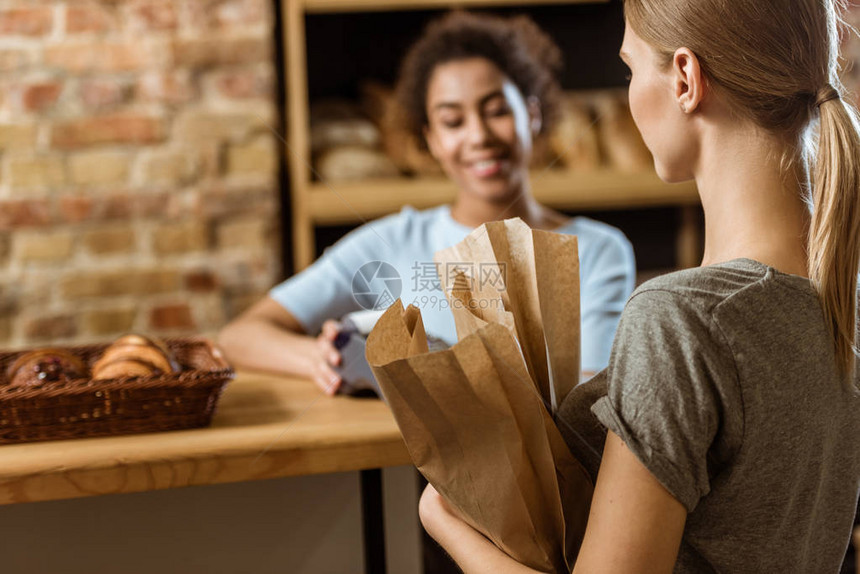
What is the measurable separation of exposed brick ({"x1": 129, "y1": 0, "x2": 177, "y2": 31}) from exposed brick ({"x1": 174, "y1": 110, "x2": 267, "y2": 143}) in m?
0.20

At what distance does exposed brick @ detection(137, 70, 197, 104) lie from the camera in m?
1.92

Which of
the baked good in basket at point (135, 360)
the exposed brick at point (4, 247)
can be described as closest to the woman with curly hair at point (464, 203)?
the baked good in basket at point (135, 360)

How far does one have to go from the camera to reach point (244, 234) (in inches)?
79.3

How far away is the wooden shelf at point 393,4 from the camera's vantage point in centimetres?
206

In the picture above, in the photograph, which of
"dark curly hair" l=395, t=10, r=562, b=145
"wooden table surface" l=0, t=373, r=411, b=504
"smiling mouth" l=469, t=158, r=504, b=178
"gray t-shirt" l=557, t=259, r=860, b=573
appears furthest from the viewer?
"dark curly hair" l=395, t=10, r=562, b=145

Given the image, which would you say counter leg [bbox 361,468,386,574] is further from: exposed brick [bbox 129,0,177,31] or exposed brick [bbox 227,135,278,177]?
exposed brick [bbox 129,0,177,31]

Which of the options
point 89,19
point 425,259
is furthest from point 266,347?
point 89,19

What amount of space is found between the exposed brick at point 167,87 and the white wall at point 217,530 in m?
1.21

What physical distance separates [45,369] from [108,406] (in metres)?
0.11

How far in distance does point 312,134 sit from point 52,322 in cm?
77

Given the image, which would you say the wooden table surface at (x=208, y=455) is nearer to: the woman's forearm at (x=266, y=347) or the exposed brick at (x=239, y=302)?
the woman's forearm at (x=266, y=347)

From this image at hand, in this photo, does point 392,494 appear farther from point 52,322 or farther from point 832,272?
point 52,322

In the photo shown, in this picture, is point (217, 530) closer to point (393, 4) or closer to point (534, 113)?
point (534, 113)

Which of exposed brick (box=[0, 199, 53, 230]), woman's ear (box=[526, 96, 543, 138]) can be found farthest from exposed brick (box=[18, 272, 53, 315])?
woman's ear (box=[526, 96, 543, 138])
